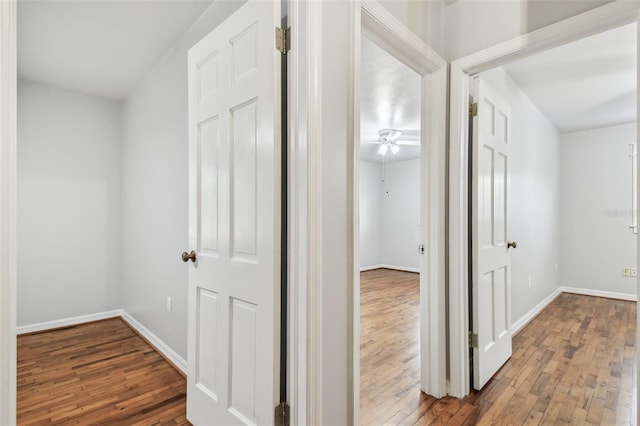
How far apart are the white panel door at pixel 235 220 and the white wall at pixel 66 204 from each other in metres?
2.46

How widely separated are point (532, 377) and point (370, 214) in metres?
5.43

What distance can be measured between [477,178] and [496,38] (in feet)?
2.67

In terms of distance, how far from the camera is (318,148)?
3.95 ft

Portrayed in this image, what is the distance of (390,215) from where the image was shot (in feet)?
25.4

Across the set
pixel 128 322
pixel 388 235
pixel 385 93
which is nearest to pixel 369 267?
pixel 388 235

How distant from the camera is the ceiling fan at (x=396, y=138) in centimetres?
506

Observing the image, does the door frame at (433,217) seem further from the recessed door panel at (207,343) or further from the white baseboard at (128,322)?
the white baseboard at (128,322)

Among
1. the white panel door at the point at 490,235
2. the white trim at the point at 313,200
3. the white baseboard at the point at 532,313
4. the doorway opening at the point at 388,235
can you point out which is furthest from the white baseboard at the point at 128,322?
the white baseboard at the point at 532,313

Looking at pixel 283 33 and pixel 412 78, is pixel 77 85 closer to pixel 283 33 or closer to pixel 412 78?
pixel 283 33

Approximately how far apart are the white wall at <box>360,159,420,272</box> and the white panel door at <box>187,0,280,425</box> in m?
5.69

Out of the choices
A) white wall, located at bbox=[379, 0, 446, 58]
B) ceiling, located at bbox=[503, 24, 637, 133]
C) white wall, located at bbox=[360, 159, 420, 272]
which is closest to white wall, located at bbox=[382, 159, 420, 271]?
white wall, located at bbox=[360, 159, 420, 272]

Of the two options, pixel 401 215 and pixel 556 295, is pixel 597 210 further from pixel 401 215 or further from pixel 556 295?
pixel 401 215

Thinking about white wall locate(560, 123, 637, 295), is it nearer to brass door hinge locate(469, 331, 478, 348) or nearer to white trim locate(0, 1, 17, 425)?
brass door hinge locate(469, 331, 478, 348)

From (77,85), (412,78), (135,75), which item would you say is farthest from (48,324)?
(412,78)
